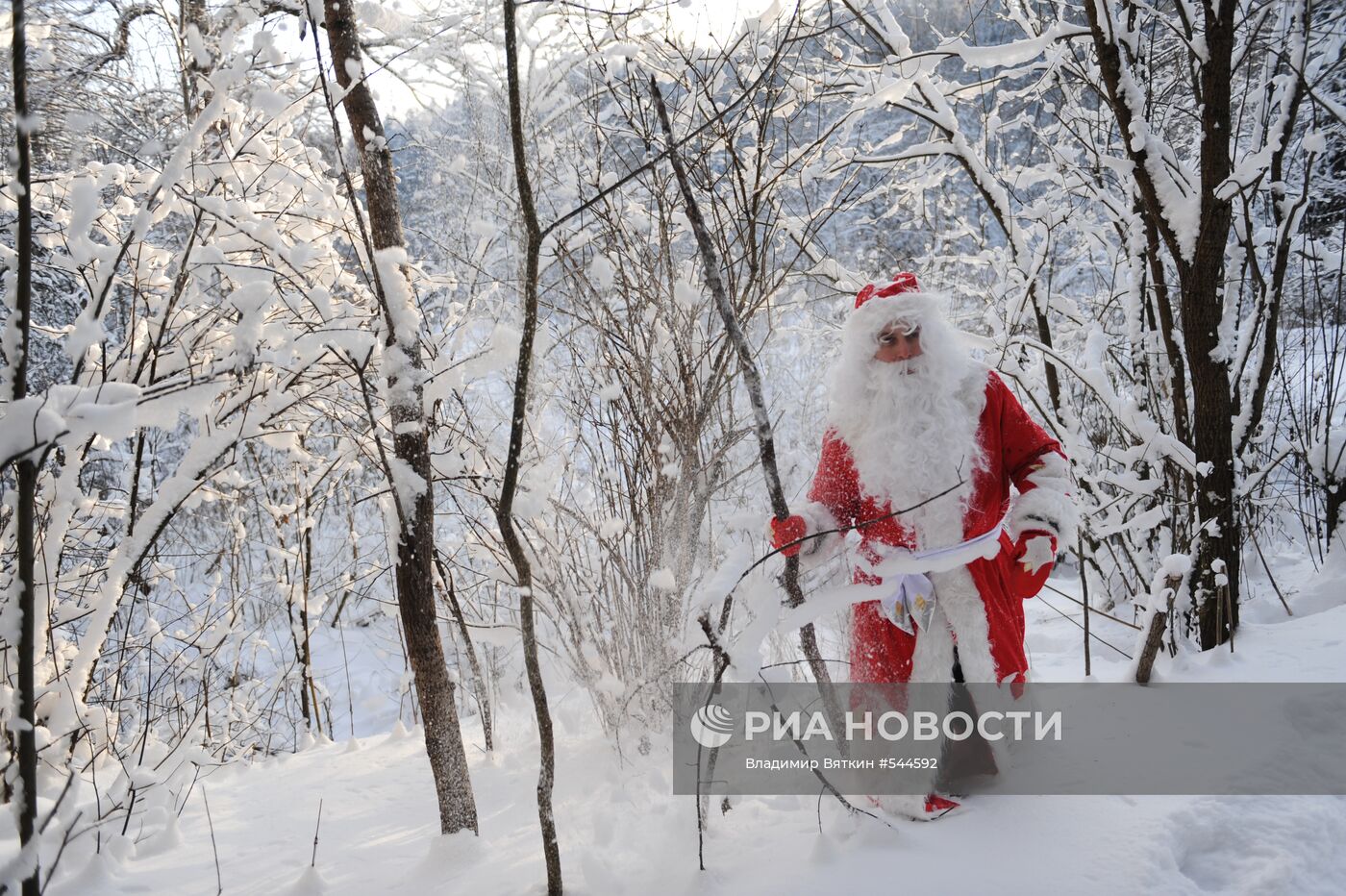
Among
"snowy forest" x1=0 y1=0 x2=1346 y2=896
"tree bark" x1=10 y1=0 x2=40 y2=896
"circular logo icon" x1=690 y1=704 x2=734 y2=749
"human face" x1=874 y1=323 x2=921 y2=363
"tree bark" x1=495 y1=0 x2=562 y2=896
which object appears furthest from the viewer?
"human face" x1=874 y1=323 x2=921 y2=363

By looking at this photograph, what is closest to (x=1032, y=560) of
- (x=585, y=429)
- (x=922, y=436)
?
(x=922, y=436)

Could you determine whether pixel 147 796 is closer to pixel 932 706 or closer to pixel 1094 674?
pixel 932 706

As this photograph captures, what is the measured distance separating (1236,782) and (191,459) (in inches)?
113

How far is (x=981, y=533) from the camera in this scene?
74.2 inches

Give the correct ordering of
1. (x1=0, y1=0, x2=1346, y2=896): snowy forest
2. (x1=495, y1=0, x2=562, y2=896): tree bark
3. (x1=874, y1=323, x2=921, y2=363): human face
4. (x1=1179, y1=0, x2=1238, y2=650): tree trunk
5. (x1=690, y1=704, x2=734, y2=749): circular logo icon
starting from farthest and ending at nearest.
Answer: (x1=1179, y1=0, x2=1238, y2=650): tree trunk → (x1=874, y1=323, x2=921, y2=363): human face → (x1=690, y1=704, x2=734, y2=749): circular logo icon → (x1=0, y1=0, x2=1346, y2=896): snowy forest → (x1=495, y1=0, x2=562, y2=896): tree bark

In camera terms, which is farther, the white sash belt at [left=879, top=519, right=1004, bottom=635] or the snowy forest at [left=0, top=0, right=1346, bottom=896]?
the white sash belt at [left=879, top=519, right=1004, bottom=635]

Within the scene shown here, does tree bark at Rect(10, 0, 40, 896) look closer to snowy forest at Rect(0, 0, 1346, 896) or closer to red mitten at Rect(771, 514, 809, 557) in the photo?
snowy forest at Rect(0, 0, 1346, 896)

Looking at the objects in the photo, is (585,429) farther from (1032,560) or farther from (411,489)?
(1032,560)

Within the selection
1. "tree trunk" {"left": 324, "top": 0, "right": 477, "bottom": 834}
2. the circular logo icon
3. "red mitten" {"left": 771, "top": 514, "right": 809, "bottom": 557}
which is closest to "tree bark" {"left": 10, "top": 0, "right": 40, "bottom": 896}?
"tree trunk" {"left": 324, "top": 0, "right": 477, "bottom": 834}

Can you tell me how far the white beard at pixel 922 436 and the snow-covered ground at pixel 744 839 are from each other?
688 mm

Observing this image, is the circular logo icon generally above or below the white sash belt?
below

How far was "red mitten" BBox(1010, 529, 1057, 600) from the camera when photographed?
1.87m

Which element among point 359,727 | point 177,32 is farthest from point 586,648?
point 359,727

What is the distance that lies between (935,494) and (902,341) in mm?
420
